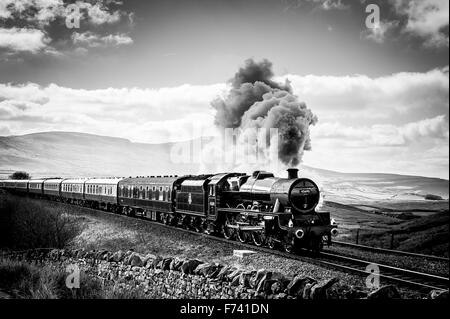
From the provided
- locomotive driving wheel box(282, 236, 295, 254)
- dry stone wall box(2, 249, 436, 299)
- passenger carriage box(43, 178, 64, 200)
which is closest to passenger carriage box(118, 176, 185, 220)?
dry stone wall box(2, 249, 436, 299)

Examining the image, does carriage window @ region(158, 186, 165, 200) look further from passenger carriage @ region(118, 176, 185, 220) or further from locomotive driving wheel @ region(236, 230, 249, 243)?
locomotive driving wheel @ region(236, 230, 249, 243)

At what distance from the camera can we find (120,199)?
40344 mm

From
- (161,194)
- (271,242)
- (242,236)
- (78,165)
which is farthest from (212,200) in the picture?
(78,165)

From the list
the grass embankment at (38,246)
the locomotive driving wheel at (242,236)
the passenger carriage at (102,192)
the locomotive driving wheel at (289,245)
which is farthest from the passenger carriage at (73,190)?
the locomotive driving wheel at (289,245)

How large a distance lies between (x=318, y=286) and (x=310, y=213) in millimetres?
8157

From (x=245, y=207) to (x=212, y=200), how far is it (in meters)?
2.59

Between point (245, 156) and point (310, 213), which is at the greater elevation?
point (245, 156)

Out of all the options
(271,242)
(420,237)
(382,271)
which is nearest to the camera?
(382,271)

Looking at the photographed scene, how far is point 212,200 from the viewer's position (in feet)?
76.6

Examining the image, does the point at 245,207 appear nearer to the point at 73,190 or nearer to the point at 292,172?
the point at 292,172

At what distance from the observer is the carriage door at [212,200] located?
23.1 metres
